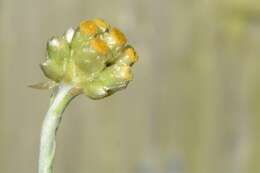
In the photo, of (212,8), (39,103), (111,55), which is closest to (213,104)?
(212,8)

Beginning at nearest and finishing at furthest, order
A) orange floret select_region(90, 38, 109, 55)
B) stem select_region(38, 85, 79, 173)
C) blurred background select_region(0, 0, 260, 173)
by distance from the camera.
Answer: stem select_region(38, 85, 79, 173)
orange floret select_region(90, 38, 109, 55)
blurred background select_region(0, 0, 260, 173)

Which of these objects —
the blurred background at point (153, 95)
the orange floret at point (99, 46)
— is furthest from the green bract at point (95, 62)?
the blurred background at point (153, 95)

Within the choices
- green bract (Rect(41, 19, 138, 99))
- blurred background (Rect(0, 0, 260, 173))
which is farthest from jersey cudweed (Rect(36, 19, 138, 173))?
blurred background (Rect(0, 0, 260, 173))

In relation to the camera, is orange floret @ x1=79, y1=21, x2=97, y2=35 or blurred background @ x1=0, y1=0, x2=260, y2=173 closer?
orange floret @ x1=79, y1=21, x2=97, y2=35

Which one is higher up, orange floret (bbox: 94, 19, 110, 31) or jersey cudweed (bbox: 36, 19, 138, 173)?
orange floret (bbox: 94, 19, 110, 31)

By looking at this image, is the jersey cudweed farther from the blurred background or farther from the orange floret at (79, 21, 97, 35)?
the blurred background

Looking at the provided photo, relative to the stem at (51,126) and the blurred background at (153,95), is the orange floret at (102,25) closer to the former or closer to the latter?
the stem at (51,126)
